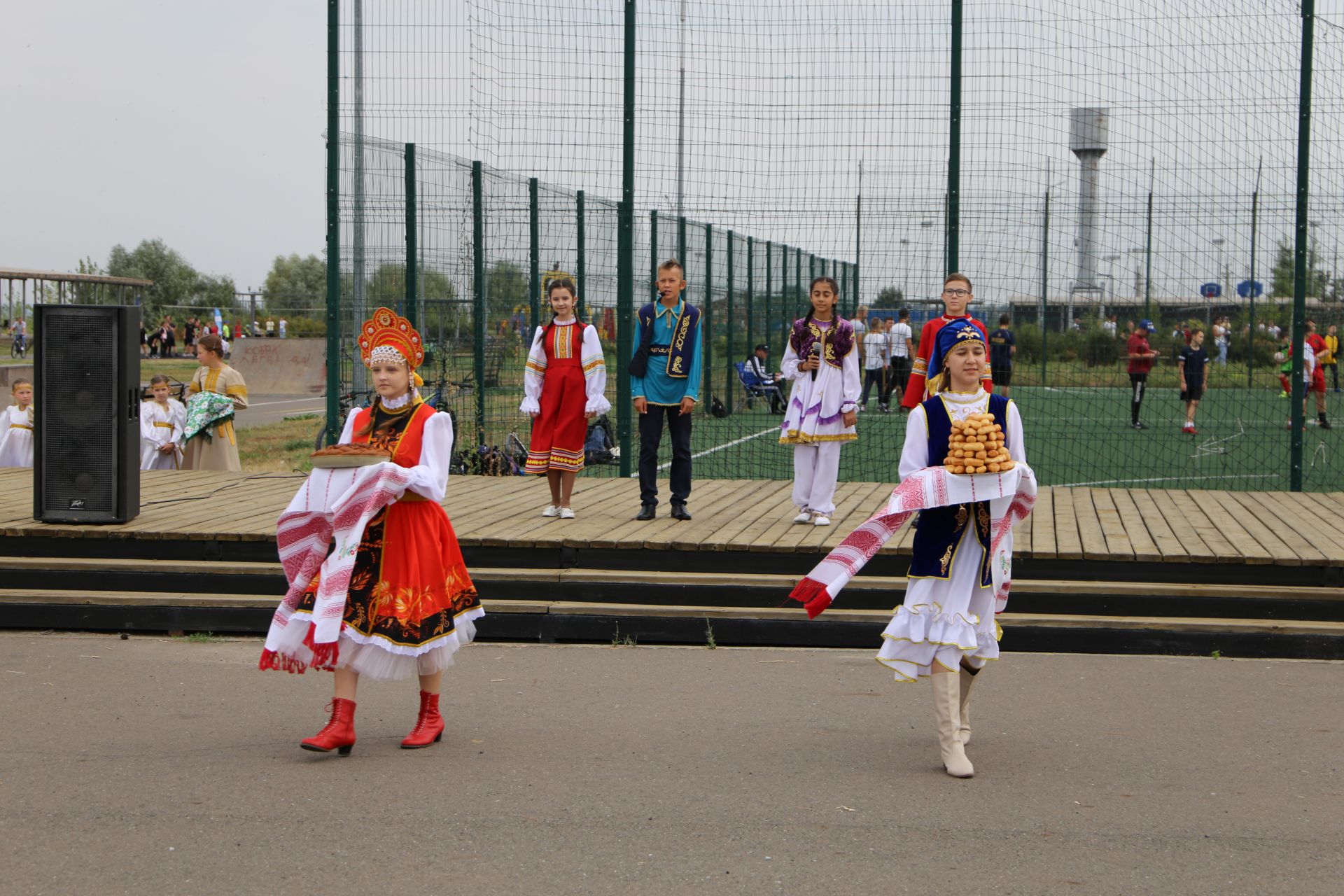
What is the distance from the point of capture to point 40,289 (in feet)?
102

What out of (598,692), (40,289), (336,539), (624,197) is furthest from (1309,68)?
(40,289)

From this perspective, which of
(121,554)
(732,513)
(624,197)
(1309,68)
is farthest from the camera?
(624,197)

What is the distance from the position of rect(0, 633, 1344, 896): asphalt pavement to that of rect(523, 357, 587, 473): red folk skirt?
2.40 m

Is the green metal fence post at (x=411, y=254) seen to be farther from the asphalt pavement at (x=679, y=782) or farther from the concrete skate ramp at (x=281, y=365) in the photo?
the concrete skate ramp at (x=281, y=365)

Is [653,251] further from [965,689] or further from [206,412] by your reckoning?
[965,689]

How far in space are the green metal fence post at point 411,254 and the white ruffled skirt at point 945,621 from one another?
8.64 meters

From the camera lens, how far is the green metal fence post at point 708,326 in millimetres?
20859

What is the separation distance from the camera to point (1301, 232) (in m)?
11.5

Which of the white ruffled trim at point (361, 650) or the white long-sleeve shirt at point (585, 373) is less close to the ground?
the white long-sleeve shirt at point (585, 373)

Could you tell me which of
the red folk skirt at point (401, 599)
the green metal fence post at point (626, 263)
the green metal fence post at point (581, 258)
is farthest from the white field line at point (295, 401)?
the red folk skirt at point (401, 599)

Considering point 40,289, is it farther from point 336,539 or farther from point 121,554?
point 336,539

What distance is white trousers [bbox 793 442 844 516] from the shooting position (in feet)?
31.9

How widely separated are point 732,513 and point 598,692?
10.4 ft

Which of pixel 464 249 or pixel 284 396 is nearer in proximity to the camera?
pixel 464 249
